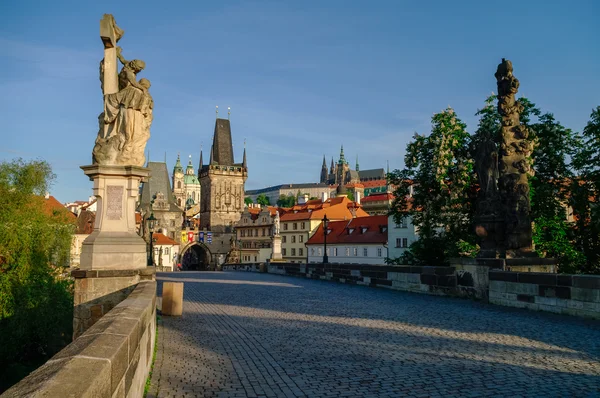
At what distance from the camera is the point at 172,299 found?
11352 mm

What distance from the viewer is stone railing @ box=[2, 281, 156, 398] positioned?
2.28 meters

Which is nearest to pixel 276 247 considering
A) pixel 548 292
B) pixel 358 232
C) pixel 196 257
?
pixel 358 232

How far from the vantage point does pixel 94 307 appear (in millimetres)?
8602

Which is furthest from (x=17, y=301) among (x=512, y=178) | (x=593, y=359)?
(x=593, y=359)

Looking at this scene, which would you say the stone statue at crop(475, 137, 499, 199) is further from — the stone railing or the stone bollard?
the stone railing

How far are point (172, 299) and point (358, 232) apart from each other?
56035 millimetres

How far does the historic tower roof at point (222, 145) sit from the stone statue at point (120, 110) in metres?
105

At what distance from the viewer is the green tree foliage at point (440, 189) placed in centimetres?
2605

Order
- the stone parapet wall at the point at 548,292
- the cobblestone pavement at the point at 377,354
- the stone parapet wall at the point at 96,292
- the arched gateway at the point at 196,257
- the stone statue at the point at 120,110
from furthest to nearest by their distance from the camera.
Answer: the arched gateway at the point at 196,257 → the stone parapet wall at the point at 548,292 → the stone statue at the point at 120,110 → the stone parapet wall at the point at 96,292 → the cobblestone pavement at the point at 377,354

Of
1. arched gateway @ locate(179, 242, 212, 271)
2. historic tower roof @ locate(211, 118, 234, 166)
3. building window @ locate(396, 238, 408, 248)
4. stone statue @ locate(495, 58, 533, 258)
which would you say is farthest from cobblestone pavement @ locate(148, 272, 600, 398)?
historic tower roof @ locate(211, 118, 234, 166)

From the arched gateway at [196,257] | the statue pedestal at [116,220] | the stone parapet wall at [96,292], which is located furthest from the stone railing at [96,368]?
the arched gateway at [196,257]

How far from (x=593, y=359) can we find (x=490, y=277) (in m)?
6.66

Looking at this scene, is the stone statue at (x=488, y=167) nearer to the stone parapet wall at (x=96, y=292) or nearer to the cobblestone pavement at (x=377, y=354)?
the cobblestone pavement at (x=377, y=354)

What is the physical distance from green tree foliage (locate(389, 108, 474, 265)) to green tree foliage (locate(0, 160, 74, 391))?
17.6 metres
